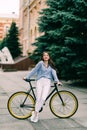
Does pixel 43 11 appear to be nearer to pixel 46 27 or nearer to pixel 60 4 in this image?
pixel 46 27

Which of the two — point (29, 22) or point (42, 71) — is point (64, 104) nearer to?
point (42, 71)

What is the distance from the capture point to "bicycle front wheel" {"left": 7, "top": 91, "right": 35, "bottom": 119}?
971 centimetres

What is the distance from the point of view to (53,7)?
79.5 ft

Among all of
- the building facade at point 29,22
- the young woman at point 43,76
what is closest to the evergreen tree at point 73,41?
the young woman at point 43,76

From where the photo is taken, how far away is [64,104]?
991 cm

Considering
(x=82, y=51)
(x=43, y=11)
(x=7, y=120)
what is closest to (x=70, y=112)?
(x=7, y=120)

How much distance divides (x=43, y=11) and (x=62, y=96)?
54.7 feet

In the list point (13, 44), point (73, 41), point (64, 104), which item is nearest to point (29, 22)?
point (13, 44)

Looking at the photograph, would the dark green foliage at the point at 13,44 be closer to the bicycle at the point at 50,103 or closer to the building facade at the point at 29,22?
the building facade at the point at 29,22

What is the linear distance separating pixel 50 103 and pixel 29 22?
161ft

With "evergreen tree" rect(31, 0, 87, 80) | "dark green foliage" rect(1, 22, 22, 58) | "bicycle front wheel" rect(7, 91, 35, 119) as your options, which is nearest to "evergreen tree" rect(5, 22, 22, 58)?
"dark green foliage" rect(1, 22, 22, 58)

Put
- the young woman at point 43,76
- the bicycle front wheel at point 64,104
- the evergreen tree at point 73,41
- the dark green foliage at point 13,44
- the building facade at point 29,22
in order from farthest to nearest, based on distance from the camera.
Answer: the dark green foliage at point 13,44 < the building facade at point 29,22 < the evergreen tree at point 73,41 < the bicycle front wheel at point 64,104 < the young woman at point 43,76

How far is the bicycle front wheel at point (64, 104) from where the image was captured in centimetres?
985

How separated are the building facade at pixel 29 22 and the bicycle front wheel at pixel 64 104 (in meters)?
40.0
